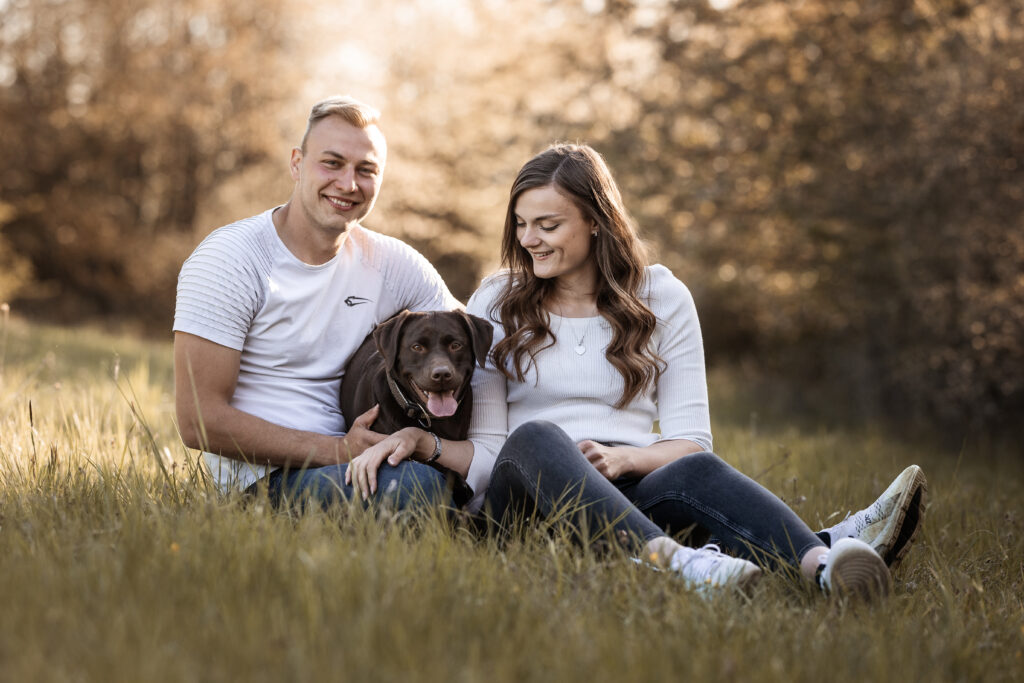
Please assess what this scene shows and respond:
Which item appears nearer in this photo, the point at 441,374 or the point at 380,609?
the point at 380,609

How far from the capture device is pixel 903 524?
3047 mm

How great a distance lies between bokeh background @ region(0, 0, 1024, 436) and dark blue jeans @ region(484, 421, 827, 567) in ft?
6.24

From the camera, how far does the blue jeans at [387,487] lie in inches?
132

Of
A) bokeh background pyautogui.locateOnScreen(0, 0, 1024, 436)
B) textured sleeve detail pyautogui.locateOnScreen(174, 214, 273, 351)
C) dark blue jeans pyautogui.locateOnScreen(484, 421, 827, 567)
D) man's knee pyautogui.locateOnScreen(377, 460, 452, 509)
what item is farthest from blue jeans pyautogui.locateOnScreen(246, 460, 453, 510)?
bokeh background pyautogui.locateOnScreen(0, 0, 1024, 436)

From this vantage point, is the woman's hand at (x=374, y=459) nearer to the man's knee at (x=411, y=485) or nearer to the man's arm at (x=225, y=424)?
the man's knee at (x=411, y=485)

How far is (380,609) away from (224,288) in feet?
5.93

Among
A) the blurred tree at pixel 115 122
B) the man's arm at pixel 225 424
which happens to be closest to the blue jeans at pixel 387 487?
the man's arm at pixel 225 424

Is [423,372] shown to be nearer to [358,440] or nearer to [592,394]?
[358,440]

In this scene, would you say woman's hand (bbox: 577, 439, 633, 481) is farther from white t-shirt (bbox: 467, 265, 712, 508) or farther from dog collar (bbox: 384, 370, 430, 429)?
dog collar (bbox: 384, 370, 430, 429)

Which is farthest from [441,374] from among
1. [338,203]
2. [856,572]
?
[856,572]

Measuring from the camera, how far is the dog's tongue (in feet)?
12.4

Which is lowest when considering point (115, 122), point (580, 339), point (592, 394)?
point (592, 394)

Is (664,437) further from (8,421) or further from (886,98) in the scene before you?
(886,98)

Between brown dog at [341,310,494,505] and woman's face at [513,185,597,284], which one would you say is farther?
woman's face at [513,185,597,284]
